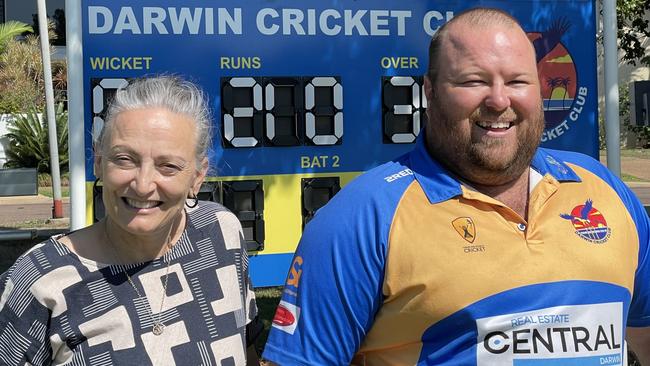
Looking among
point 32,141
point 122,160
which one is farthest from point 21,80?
point 122,160

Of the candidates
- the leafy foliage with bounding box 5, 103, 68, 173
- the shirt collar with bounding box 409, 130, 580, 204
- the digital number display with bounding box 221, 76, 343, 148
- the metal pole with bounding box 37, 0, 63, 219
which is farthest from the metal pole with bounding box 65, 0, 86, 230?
the leafy foliage with bounding box 5, 103, 68, 173

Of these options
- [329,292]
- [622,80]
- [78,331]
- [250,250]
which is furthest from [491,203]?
[622,80]

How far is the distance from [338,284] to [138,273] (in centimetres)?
70

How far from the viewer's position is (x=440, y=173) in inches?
A: 86.7

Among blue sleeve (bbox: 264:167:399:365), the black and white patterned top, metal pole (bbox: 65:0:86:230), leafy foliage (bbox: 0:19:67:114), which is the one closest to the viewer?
blue sleeve (bbox: 264:167:399:365)

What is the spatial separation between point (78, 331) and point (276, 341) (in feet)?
1.87

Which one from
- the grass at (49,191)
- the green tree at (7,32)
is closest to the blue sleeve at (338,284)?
the grass at (49,191)

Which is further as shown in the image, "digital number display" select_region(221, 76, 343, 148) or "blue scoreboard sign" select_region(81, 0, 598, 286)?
"digital number display" select_region(221, 76, 343, 148)

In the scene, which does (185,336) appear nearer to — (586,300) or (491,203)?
(491,203)

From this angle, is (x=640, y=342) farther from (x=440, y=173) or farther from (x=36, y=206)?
(x=36, y=206)

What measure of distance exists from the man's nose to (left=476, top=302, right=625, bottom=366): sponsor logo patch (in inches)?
19.6

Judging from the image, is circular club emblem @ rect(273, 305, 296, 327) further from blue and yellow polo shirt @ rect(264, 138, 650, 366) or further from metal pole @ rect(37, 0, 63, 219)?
metal pole @ rect(37, 0, 63, 219)

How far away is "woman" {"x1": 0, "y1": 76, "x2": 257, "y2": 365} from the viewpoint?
231 centimetres

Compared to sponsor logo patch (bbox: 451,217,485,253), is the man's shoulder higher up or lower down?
higher up
